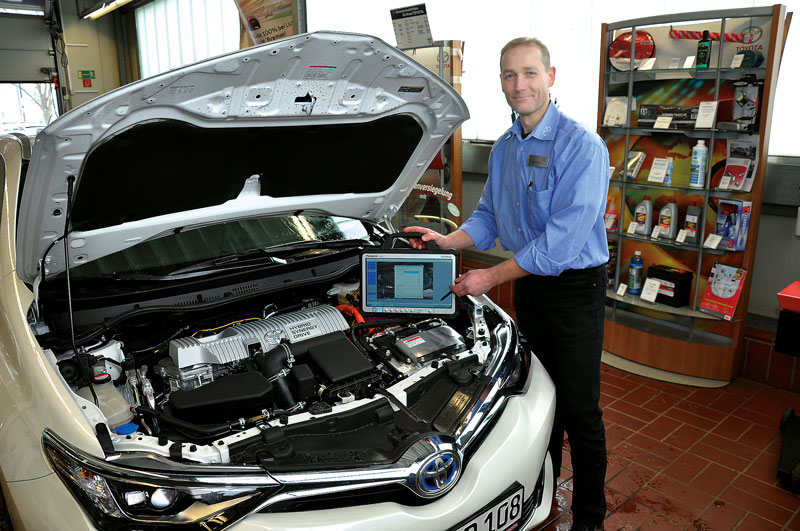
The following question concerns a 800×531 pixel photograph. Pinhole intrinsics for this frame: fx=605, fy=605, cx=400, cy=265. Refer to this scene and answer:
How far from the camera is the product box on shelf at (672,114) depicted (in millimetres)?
3502

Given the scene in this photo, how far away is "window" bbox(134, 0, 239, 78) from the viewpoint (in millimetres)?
8523

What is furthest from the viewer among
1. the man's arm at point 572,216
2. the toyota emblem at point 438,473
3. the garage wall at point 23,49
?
the garage wall at point 23,49

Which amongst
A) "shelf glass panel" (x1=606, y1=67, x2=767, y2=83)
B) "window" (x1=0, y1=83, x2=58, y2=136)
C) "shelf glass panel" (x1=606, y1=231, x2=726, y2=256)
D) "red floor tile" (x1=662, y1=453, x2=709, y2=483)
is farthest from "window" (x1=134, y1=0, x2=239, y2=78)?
"red floor tile" (x1=662, y1=453, x2=709, y2=483)

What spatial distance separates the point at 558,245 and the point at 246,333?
113 cm

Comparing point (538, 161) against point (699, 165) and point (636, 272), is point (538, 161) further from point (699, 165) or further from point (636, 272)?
point (636, 272)

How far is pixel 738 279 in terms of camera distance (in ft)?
11.3

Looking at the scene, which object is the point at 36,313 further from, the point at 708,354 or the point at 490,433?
the point at 708,354

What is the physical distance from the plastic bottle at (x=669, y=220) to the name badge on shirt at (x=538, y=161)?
1.94 meters

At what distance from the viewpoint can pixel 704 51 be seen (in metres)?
3.41

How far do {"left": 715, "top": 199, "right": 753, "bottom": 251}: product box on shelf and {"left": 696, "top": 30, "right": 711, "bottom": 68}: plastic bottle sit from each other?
0.79m

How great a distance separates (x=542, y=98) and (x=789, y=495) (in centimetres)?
202

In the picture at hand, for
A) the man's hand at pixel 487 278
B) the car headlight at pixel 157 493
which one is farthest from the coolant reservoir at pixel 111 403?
the man's hand at pixel 487 278

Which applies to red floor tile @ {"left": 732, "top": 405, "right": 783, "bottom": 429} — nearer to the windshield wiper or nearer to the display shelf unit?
the display shelf unit

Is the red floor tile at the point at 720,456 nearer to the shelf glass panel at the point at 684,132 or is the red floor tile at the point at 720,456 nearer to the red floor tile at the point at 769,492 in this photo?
the red floor tile at the point at 769,492
